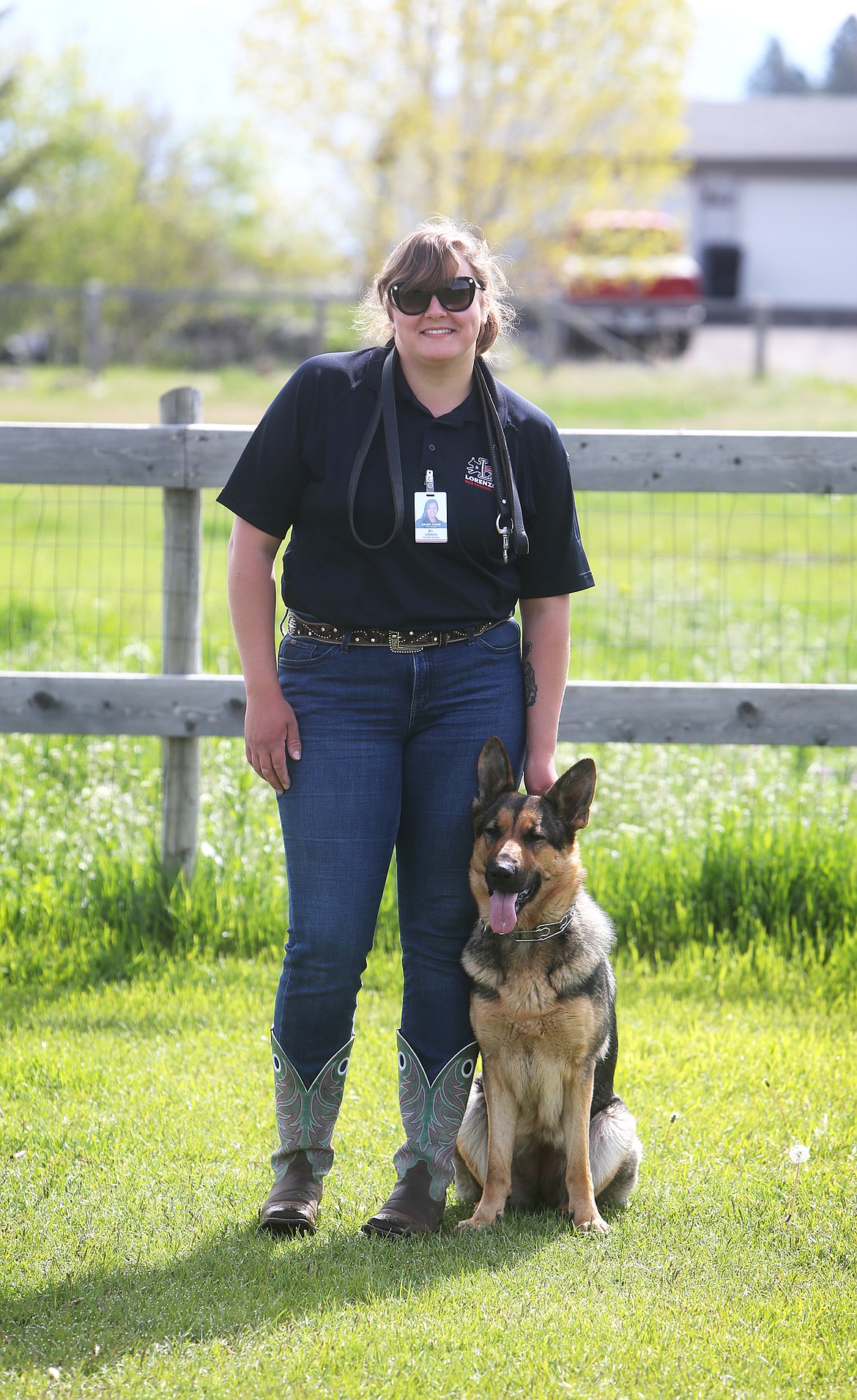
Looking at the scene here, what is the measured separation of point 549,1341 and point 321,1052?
2.73 ft

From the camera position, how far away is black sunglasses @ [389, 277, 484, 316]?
2.88 meters

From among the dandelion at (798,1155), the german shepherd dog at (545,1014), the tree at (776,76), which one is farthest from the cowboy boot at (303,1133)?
the tree at (776,76)

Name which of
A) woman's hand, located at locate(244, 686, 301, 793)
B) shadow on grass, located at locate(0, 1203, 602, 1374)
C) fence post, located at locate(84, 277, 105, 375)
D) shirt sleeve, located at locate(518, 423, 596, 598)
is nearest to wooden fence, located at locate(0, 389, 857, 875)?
shirt sleeve, located at locate(518, 423, 596, 598)

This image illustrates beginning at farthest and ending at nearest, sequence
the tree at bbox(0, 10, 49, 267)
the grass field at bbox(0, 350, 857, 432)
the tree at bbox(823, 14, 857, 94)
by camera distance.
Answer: the tree at bbox(823, 14, 857, 94)
the tree at bbox(0, 10, 49, 267)
the grass field at bbox(0, 350, 857, 432)

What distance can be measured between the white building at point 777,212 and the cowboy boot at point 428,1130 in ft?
116

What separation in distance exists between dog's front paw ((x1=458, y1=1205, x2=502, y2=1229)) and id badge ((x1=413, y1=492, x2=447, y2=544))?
162 cm

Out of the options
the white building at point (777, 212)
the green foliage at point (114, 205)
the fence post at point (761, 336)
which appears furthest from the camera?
the white building at point (777, 212)

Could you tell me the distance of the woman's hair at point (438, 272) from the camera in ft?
9.48

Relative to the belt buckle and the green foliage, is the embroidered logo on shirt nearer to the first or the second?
the belt buckle

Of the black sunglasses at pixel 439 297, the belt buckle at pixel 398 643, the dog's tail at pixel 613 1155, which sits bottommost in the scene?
the dog's tail at pixel 613 1155

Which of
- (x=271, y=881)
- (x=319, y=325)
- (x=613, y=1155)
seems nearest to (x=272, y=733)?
(x=613, y=1155)

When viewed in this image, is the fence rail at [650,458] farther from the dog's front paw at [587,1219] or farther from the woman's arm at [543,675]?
the dog's front paw at [587,1219]

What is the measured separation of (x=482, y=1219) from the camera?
10.4 feet

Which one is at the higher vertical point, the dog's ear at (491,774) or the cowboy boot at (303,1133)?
the dog's ear at (491,774)
